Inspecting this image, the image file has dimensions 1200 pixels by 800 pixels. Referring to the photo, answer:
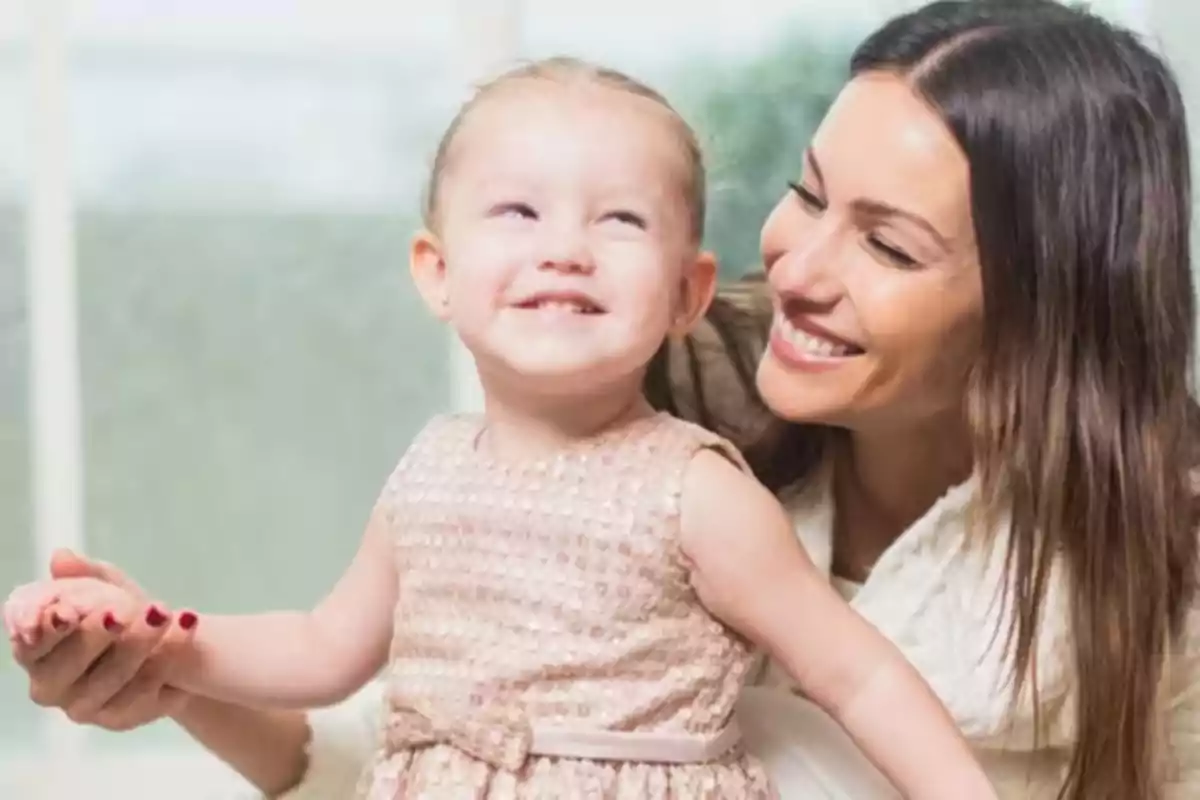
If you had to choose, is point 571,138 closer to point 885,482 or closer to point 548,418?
point 548,418

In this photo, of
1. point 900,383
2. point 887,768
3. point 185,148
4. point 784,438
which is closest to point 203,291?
point 185,148

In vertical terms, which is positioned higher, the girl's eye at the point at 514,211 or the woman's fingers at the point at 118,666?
the girl's eye at the point at 514,211

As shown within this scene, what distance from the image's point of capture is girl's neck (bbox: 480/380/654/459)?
82cm

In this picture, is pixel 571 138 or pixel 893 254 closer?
pixel 571 138

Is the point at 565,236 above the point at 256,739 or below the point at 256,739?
above

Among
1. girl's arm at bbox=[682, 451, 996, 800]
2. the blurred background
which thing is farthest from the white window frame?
girl's arm at bbox=[682, 451, 996, 800]

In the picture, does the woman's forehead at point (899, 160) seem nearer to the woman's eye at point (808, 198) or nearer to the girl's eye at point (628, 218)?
the woman's eye at point (808, 198)

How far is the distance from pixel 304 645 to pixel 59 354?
2.12ft

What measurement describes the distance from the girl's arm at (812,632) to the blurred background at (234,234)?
0.66 meters

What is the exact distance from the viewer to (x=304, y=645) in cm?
90

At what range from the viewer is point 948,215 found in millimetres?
889

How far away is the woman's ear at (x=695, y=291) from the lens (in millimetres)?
853

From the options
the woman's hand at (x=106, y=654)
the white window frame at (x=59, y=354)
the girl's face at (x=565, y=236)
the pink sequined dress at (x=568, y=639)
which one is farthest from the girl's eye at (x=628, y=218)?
the white window frame at (x=59, y=354)

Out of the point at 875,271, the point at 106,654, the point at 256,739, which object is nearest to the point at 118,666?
the point at 106,654
